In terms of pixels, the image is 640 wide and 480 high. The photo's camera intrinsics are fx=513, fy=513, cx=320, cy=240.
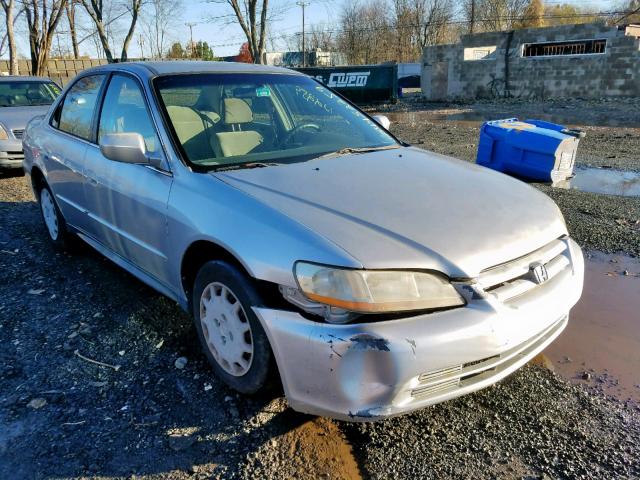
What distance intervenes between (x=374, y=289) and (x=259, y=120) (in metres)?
1.88

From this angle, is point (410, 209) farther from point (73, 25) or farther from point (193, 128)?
point (73, 25)

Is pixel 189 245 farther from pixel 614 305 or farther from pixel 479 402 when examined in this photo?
pixel 614 305

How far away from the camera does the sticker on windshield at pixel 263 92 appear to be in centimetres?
353

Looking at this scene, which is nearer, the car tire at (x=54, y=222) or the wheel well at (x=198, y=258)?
the wheel well at (x=198, y=258)

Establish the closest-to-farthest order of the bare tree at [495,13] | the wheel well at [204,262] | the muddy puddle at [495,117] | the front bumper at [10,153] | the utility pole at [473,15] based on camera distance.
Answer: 1. the wheel well at [204,262]
2. the front bumper at [10,153]
3. the muddy puddle at [495,117]
4. the utility pole at [473,15]
5. the bare tree at [495,13]

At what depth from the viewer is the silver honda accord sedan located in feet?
6.48

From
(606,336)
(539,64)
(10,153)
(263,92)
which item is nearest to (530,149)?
(606,336)

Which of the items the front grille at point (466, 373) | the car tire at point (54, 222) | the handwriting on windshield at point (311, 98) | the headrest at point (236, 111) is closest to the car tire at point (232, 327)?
the front grille at point (466, 373)

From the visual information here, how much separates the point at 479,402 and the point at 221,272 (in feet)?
4.65

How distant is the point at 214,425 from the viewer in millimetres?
2424

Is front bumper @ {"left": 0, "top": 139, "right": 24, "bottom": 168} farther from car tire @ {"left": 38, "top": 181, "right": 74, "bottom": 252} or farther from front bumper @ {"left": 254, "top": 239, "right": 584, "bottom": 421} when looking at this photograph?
front bumper @ {"left": 254, "top": 239, "right": 584, "bottom": 421}

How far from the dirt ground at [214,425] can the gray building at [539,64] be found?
2150 centimetres

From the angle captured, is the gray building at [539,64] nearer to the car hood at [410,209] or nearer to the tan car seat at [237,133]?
the car hood at [410,209]

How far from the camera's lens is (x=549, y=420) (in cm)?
240
